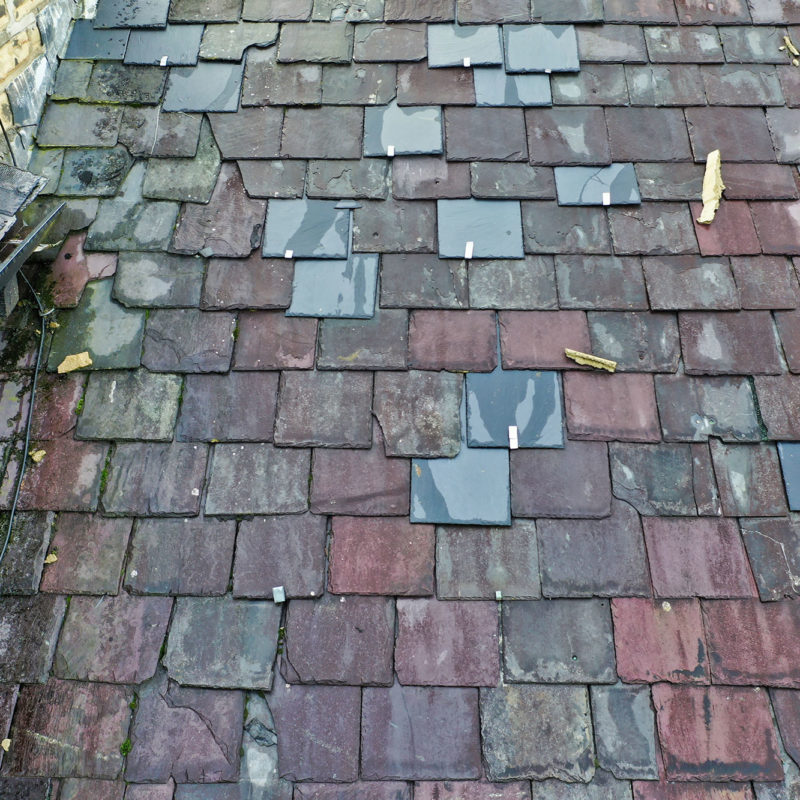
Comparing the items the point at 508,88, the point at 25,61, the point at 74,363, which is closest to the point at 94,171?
the point at 25,61

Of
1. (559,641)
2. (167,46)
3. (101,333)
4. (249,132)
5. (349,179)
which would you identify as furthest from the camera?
(167,46)

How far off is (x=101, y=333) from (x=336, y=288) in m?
0.94

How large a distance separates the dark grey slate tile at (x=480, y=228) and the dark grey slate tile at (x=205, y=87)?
114 centimetres

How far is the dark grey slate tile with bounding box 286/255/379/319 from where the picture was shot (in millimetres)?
2453

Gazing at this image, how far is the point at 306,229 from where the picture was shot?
2.58 metres

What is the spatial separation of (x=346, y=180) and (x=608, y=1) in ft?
5.13

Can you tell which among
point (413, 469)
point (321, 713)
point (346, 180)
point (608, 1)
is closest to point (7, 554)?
point (321, 713)

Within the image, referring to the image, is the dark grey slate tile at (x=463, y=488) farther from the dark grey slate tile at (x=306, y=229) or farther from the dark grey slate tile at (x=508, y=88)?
the dark grey slate tile at (x=508, y=88)

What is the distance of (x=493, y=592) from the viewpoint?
6.81 feet

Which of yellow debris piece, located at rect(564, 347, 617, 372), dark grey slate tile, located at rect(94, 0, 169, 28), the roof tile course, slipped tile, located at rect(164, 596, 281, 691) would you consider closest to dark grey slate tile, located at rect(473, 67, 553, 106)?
the roof tile course

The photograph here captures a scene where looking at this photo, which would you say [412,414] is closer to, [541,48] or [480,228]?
[480,228]

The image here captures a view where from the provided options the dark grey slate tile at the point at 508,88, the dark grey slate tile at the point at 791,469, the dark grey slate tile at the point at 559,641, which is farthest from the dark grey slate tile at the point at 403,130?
the dark grey slate tile at the point at 559,641

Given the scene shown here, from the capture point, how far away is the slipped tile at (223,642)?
2.01 metres

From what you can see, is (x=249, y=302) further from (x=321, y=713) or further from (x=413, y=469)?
(x=321, y=713)
